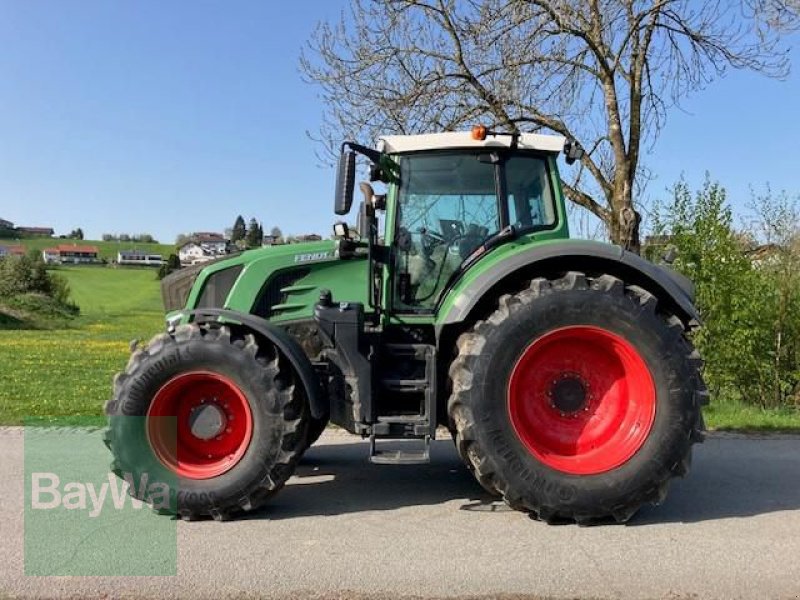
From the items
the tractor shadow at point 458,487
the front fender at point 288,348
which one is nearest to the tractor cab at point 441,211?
the front fender at point 288,348

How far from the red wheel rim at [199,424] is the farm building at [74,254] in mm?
69376

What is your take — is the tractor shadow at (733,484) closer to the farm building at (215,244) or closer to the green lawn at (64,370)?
the farm building at (215,244)

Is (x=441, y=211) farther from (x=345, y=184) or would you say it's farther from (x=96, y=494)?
(x=96, y=494)

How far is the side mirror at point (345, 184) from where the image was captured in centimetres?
432

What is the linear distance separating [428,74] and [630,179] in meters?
3.66

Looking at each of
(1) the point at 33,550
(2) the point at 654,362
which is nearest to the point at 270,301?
(1) the point at 33,550

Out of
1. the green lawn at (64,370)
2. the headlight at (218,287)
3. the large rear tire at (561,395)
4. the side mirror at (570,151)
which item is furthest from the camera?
the green lawn at (64,370)

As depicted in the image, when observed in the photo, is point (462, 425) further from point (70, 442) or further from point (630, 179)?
point (630, 179)

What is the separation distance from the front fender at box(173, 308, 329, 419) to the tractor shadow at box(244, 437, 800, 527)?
0.72 m

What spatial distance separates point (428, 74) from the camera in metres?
11.1

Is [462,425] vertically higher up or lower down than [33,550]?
higher up

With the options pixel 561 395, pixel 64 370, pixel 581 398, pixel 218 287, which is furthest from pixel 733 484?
pixel 64 370

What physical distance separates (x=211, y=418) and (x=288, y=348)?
699 mm

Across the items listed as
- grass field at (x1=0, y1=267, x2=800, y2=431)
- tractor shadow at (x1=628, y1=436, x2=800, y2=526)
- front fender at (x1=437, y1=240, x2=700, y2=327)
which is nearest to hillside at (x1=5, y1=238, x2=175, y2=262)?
grass field at (x1=0, y1=267, x2=800, y2=431)
